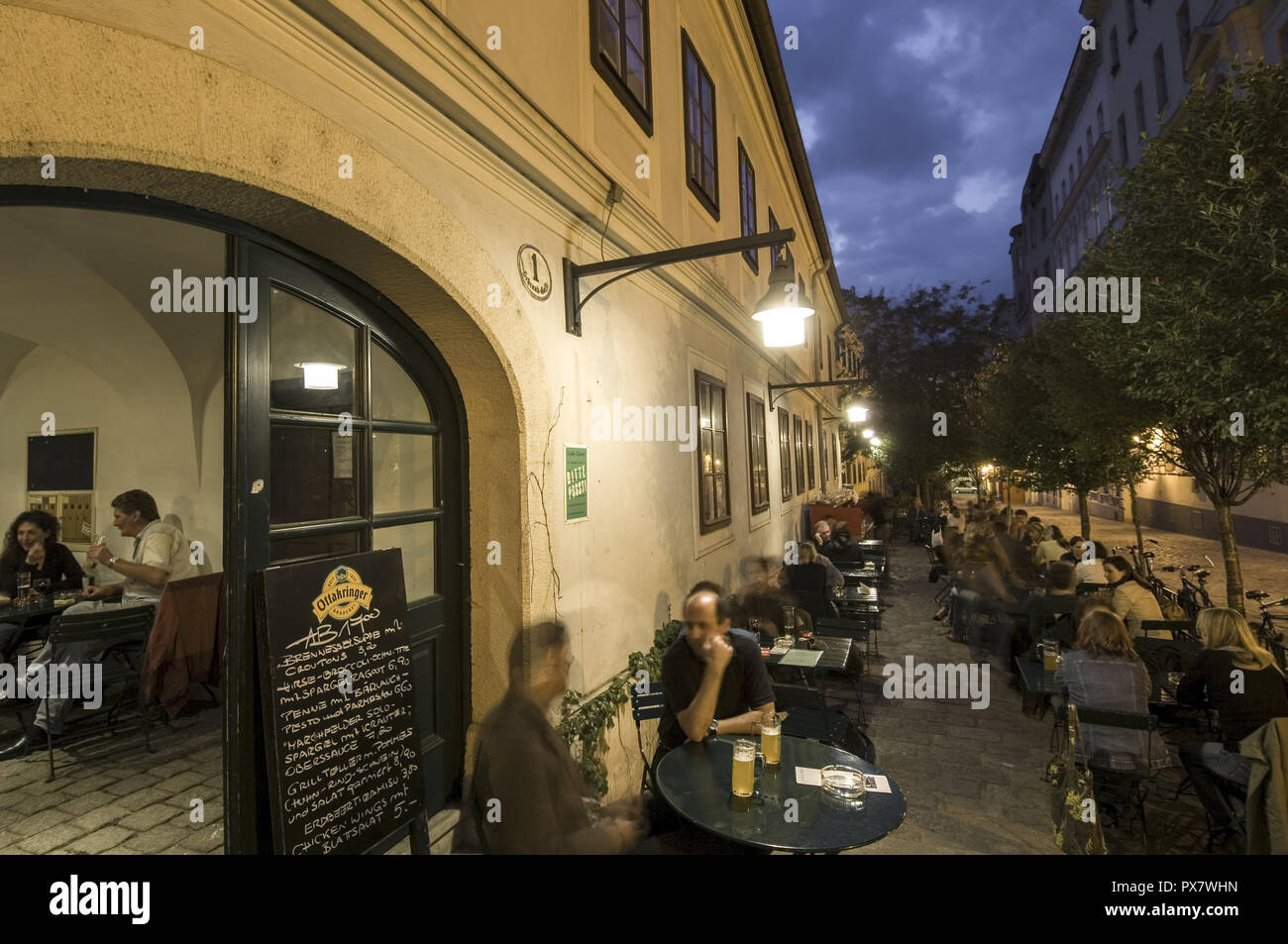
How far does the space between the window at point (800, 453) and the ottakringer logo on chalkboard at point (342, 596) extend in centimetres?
1255

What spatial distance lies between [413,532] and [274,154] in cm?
190

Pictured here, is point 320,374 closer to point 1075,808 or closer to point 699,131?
point 1075,808

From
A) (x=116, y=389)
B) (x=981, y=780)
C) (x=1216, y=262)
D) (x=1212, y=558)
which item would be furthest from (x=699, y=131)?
(x=1212, y=558)

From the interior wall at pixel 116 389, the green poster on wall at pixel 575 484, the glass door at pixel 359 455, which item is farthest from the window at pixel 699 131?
the interior wall at pixel 116 389

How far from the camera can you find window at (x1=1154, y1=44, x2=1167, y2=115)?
20.4m

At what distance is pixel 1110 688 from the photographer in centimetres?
438

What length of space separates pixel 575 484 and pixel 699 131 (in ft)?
17.5

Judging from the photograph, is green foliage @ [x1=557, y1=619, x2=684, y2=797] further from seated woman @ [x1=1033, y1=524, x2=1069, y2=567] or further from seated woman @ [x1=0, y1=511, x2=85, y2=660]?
seated woman @ [x1=1033, y1=524, x2=1069, y2=567]

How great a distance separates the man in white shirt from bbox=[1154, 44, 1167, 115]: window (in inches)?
1135

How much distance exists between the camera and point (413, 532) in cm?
341

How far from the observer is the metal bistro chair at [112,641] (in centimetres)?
464

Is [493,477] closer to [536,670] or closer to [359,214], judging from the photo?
[536,670]
